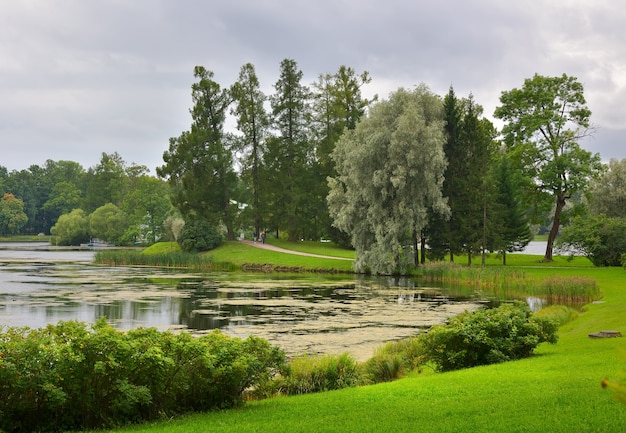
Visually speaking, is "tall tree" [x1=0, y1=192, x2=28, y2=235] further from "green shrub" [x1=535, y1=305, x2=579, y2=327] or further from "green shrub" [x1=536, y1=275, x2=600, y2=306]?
"green shrub" [x1=535, y1=305, x2=579, y2=327]

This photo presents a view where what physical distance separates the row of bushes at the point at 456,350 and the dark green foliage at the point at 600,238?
108ft

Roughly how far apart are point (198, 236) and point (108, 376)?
54.9m

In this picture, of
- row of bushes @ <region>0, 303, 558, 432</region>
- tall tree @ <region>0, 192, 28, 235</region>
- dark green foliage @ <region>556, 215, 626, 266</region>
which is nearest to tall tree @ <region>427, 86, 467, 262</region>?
dark green foliage @ <region>556, 215, 626, 266</region>

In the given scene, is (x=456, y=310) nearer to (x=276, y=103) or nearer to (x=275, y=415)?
(x=275, y=415)

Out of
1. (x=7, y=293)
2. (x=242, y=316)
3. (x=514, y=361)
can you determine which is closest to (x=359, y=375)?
(x=514, y=361)

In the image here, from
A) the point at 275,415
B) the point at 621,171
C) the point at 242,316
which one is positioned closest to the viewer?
the point at 275,415

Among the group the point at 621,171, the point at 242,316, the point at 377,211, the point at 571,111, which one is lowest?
the point at 242,316

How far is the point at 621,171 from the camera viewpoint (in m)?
60.2

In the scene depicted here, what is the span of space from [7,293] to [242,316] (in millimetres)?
14824

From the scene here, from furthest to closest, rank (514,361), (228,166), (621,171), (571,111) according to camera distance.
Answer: (228,166), (621,171), (571,111), (514,361)

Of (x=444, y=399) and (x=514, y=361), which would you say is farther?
(x=514, y=361)

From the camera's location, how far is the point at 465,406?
344 inches

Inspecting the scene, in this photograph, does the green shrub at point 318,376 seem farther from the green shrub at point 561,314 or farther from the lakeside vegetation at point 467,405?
the green shrub at point 561,314

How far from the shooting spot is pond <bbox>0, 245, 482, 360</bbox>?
2056 centimetres
